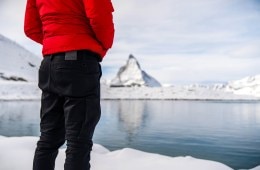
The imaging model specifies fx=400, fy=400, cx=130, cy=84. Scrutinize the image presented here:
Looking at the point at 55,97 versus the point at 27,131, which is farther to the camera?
the point at 27,131

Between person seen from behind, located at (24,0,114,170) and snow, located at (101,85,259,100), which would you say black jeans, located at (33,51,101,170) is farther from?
snow, located at (101,85,259,100)

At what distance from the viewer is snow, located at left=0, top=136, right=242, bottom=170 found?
12.6 feet

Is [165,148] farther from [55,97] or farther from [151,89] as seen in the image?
[151,89]

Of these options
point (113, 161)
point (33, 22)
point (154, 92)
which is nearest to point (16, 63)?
point (154, 92)

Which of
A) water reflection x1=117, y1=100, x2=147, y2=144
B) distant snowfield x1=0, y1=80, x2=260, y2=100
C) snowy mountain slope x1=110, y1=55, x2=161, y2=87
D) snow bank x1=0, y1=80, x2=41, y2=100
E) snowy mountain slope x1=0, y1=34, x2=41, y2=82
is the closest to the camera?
water reflection x1=117, y1=100, x2=147, y2=144

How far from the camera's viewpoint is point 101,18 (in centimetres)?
246

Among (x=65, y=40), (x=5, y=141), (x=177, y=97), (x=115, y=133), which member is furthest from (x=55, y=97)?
(x=177, y=97)

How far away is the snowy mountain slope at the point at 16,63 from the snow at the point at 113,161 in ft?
223

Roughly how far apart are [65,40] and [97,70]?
28 cm

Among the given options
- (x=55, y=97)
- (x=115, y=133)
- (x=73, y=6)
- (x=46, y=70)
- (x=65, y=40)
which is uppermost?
(x=73, y=6)

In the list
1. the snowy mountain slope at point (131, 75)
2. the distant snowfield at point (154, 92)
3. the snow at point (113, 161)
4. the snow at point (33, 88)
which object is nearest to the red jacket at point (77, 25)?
the snow at point (113, 161)

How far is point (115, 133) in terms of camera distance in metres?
10.6

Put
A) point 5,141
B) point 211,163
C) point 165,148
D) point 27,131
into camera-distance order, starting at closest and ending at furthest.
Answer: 1. point 211,163
2. point 5,141
3. point 165,148
4. point 27,131

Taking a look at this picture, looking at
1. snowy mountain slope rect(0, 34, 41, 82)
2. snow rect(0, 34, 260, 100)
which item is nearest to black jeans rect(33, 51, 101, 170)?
snow rect(0, 34, 260, 100)
